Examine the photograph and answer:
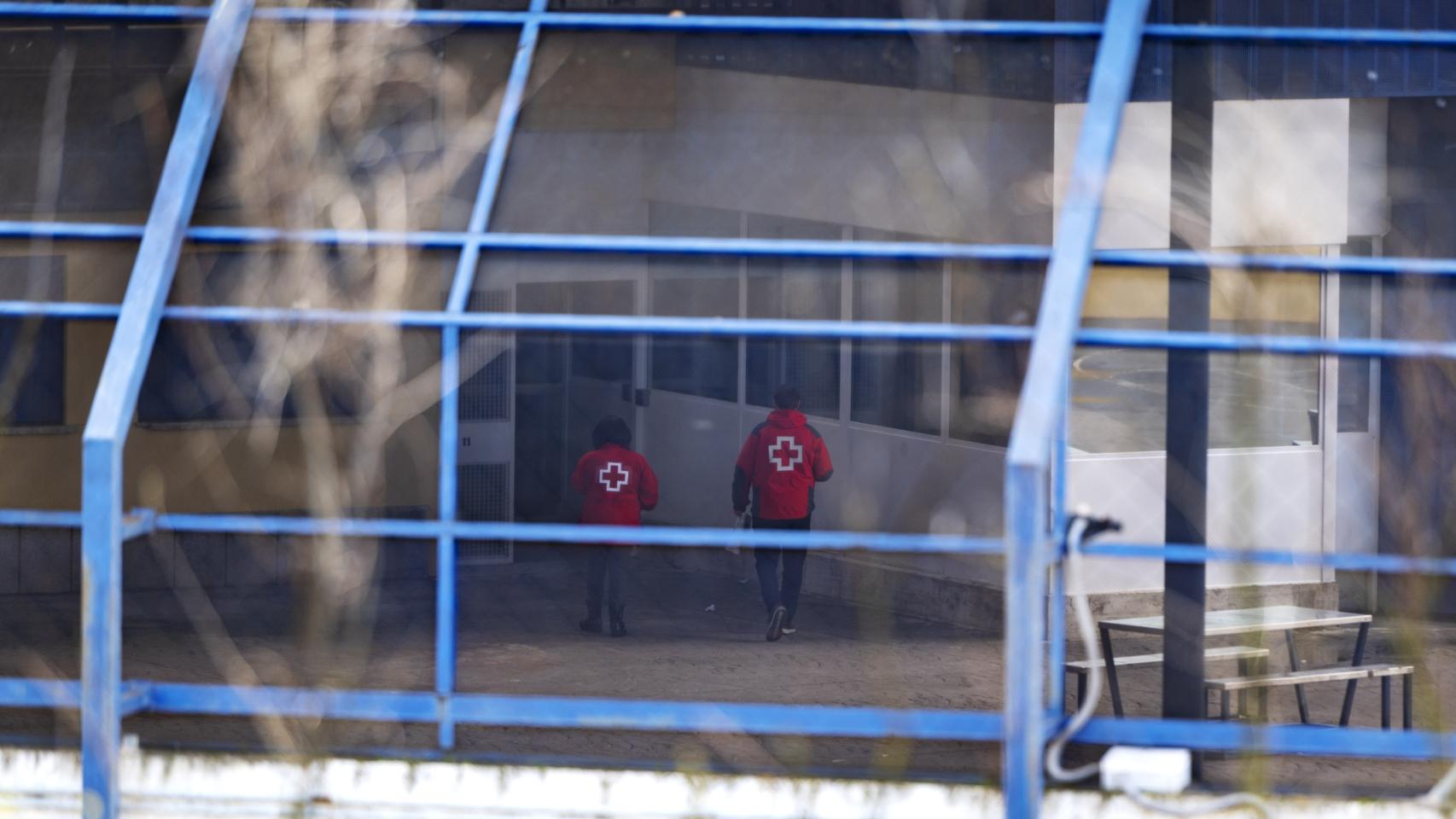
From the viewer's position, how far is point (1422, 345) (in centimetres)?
446

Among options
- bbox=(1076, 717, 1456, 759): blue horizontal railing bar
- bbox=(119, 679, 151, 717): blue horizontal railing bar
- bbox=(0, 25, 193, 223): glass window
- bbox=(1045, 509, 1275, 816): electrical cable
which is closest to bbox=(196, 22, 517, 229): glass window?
bbox=(0, 25, 193, 223): glass window

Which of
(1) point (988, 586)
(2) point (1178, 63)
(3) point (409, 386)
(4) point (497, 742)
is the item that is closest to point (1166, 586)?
(2) point (1178, 63)

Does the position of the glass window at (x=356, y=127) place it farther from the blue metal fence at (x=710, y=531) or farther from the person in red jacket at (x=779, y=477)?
the person in red jacket at (x=779, y=477)

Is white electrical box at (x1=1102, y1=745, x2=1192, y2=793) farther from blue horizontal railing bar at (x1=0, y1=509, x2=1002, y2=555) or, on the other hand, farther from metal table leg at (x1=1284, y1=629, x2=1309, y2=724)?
metal table leg at (x1=1284, y1=629, x2=1309, y2=724)

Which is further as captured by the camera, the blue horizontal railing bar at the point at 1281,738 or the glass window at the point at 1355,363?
the glass window at the point at 1355,363

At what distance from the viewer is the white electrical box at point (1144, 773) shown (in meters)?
4.52

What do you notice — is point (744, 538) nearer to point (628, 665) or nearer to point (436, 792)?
point (436, 792)

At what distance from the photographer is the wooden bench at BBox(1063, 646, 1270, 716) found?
620cm

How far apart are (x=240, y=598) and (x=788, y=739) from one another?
17.6 ft

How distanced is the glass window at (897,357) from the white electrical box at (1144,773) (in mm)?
6071

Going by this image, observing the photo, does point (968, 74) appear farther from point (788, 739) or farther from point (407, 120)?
point (788, 739)

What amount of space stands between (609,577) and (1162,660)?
14.5 feet

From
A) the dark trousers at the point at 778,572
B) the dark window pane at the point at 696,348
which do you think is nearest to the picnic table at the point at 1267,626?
the dark trousers at the point at 778,572

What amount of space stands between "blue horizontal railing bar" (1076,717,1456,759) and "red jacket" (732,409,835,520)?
5.26 metres
